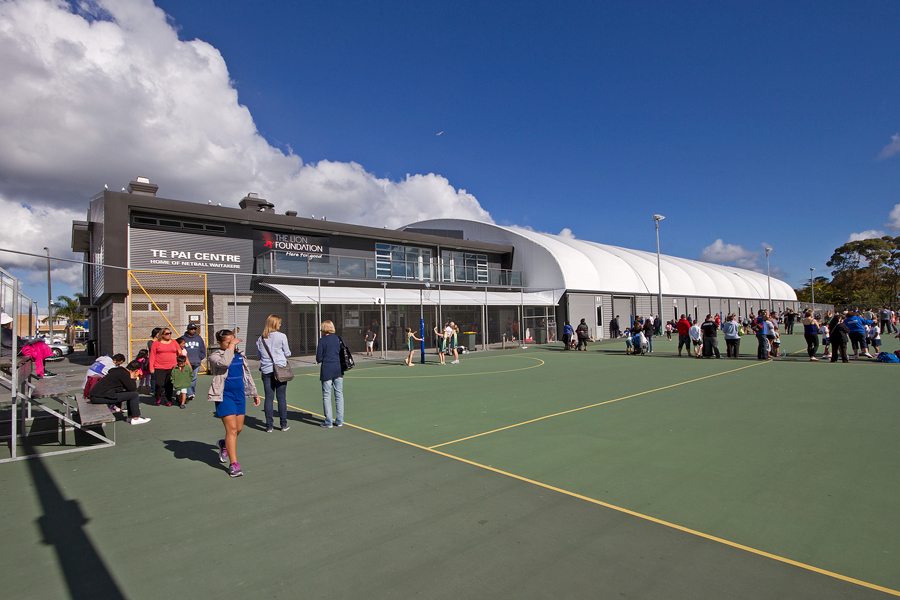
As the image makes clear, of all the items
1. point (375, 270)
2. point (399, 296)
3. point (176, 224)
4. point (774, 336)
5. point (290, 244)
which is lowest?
point (774, 336)

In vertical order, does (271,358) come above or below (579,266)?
below

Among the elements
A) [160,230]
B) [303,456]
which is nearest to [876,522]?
[303,456]

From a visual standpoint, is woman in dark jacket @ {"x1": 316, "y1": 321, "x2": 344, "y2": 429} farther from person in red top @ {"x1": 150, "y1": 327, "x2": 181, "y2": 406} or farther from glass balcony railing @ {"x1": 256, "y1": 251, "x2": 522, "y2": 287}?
glass balcony railing @ {"x1": 256, "y1": 251, "x2": 522, "y2": 287}

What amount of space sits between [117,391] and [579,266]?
29.8 m

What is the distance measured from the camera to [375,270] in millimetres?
26094

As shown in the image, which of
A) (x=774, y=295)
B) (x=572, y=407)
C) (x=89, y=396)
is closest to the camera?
(x=89, y=396)

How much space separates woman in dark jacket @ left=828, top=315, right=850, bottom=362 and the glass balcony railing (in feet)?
60.9

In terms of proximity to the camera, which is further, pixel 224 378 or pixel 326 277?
pixel 326 277

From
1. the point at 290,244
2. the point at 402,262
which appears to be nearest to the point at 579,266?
the point at 402,262

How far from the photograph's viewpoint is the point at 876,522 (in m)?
3.90

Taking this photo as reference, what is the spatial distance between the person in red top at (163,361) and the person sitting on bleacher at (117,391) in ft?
5.87

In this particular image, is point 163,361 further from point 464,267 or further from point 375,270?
point 464,267

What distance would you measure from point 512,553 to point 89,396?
7650 millimetres

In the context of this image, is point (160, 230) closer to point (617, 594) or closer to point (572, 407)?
point (572, 407)
